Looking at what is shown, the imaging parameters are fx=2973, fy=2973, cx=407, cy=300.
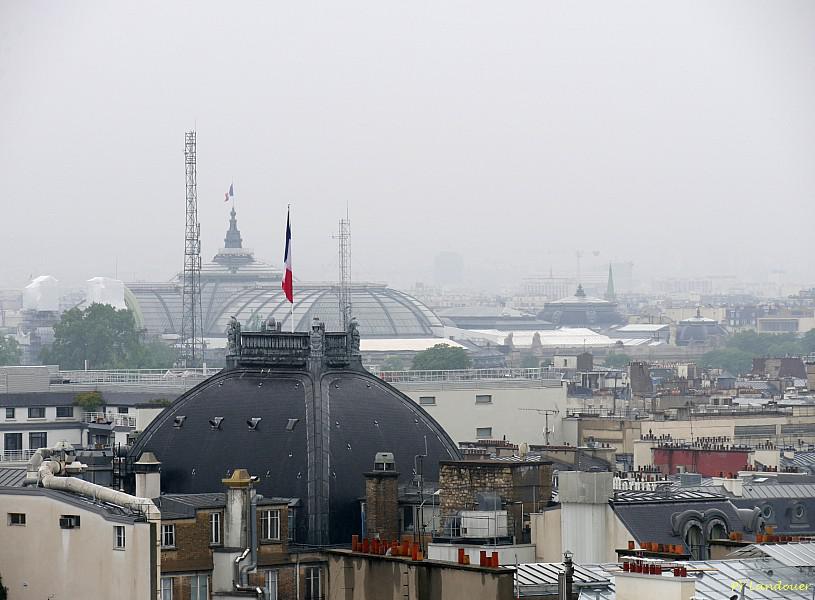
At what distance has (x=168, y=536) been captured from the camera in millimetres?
53000

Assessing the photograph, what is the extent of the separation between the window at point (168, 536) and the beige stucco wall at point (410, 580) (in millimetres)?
3104

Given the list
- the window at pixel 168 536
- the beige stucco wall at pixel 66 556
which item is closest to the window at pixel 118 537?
the beige stucco wall at pixel 66 556

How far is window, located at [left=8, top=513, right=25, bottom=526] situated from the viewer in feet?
174

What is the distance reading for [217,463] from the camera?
200 ft

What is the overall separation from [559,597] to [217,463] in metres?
18.4

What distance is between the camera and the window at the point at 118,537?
50375 millimetres

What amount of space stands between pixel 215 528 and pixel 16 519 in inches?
144

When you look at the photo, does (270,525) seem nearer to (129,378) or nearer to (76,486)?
(76,486)

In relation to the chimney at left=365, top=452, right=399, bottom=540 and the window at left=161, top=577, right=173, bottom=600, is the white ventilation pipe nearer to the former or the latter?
the window at left=161, top=577, right=173, bottom=600

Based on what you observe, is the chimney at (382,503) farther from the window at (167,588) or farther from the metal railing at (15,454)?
the metal railing at (15,454)

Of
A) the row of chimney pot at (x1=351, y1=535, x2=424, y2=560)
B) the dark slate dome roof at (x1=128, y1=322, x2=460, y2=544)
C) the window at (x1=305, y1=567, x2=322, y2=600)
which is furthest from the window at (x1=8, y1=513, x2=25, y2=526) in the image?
the dark slate dome roof at (x1=128, y1=322, x2=460, y2=544)

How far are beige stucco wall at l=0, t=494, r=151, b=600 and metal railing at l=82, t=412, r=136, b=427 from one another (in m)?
45.3

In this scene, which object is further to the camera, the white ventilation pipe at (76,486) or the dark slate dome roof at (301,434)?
the dark slate dome roof at (301,434)

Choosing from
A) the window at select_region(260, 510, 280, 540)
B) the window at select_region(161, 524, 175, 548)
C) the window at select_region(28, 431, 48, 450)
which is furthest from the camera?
the window at select_region(28, 431, 48, 450)
